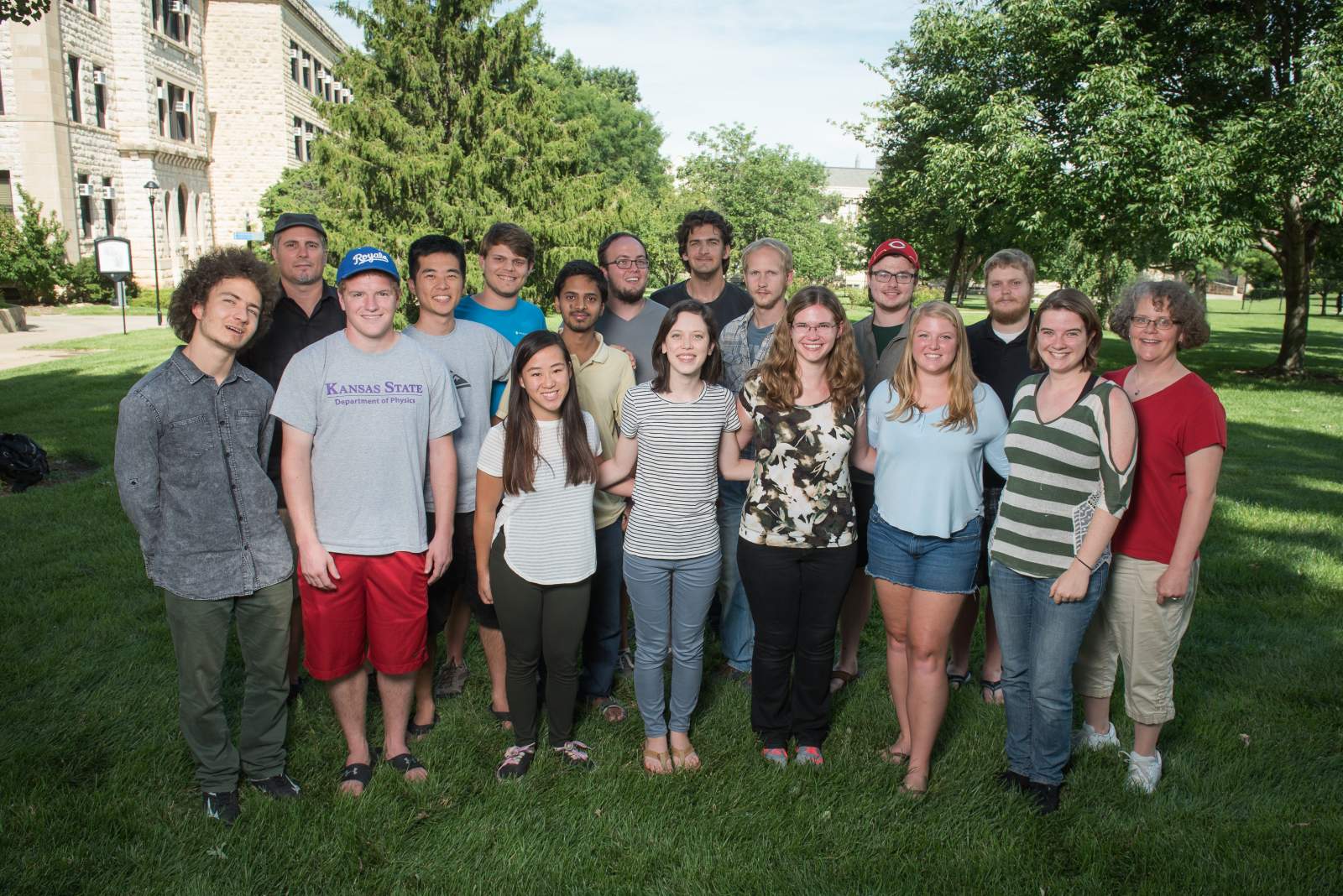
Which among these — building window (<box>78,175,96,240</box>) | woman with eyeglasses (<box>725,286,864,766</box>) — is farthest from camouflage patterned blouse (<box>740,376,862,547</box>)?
building window (<box>78,175,96,240</box>)

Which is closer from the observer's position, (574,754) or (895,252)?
(574,754)

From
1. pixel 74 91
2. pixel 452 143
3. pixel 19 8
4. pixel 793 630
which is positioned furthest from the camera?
pixel 74 91

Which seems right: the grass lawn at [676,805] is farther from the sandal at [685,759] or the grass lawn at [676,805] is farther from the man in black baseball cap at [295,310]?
the man in black baseball cap at [295,310]

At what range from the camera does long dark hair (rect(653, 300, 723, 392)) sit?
12.1ft

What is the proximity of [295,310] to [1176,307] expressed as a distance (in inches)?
149

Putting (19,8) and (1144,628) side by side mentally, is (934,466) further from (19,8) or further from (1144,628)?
(19,8)

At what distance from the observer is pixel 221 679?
3.41 m

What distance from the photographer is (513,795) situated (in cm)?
358

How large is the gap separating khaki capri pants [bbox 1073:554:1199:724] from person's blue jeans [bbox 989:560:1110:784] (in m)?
0.15

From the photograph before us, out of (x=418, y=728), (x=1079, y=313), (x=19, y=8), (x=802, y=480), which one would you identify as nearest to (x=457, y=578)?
(x=418, y=728)

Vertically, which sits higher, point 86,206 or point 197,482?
point 86,206

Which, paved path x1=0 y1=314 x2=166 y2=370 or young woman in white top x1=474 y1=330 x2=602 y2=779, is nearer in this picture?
young woman in white top x1=474 y1=330 x2=602 y2=779

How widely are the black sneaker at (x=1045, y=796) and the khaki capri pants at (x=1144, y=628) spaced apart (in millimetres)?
453

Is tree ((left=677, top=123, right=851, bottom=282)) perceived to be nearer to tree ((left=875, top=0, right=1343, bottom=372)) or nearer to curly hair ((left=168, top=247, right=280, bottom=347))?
tree ((left=875, top=0, right=1343, bottom=372))
